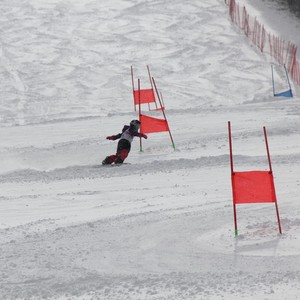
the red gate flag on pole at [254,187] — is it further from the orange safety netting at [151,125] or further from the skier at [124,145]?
the orange safety netting at [151,125]

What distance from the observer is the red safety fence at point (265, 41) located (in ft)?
103

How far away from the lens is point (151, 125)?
16.5 meters

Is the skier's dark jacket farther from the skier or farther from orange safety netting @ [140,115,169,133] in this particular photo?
orange safety netting @ [140,115,169,133]

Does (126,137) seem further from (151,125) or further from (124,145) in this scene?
(151,125)

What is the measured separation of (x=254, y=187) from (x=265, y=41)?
25965 mm

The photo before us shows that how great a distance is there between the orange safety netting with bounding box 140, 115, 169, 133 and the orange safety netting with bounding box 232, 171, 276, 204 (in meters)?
7.34

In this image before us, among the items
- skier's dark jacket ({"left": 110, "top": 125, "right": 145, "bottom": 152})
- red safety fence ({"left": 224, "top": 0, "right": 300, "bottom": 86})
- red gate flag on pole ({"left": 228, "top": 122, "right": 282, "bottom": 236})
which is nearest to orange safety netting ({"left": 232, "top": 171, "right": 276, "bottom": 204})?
red gate flag on pole ({"left": 228, "top": 122, "right": 282, "bottom": 236})

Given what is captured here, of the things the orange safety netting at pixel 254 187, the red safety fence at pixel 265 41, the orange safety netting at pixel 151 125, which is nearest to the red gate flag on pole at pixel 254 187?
the orange safety netting at pixel 254 187

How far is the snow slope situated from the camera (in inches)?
310

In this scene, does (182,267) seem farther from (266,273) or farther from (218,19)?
(218,19)

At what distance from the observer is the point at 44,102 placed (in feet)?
84.6

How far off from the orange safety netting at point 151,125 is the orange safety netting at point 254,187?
7.34 metres

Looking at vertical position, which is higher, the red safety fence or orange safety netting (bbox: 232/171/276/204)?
orange safety netting (bbox: 232/171/276/204)

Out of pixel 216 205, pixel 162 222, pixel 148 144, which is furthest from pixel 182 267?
pixel 148 144
